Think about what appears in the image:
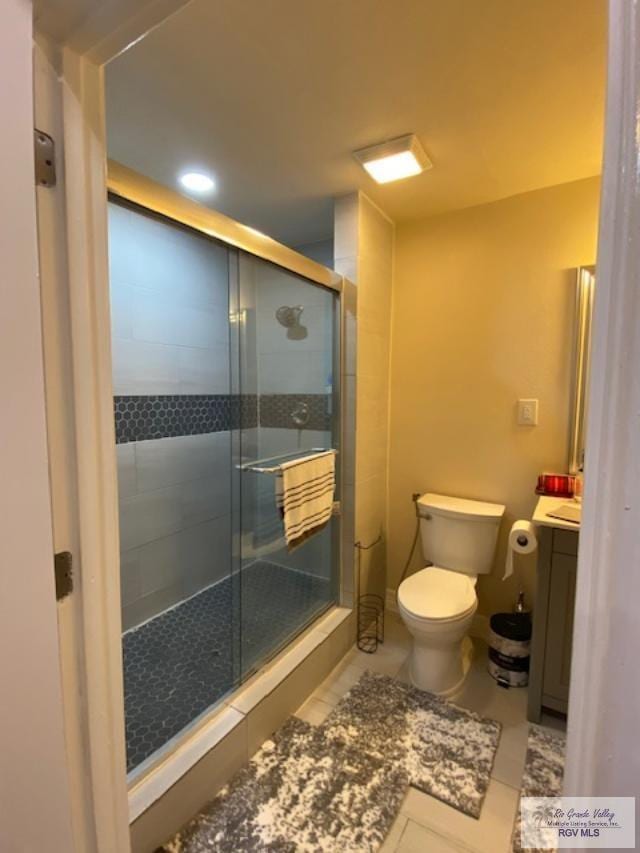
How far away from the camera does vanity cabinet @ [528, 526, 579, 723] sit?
5.37 feet

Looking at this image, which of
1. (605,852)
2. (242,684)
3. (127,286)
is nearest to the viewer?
(605,852)

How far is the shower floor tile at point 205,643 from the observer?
1.58 m

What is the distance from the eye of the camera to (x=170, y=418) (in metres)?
2.21

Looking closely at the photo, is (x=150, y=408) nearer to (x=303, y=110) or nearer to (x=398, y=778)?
(x=303, y=110)

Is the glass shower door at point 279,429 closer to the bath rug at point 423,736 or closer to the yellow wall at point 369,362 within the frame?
the yellow wall at point 369,362

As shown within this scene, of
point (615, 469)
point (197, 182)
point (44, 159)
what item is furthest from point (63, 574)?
point (197, 182)

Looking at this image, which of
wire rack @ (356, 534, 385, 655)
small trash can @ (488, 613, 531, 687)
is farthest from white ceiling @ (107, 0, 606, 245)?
small trash can @ (488, 613, 531, 687)

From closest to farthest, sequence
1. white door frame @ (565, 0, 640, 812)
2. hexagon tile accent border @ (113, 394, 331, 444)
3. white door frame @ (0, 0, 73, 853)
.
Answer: white door frame @ (565, 0, 640, 812) < white door frame @ (0, 0, 73, 853) < hexagon tile accent border @ (113, 394, 331, 444)

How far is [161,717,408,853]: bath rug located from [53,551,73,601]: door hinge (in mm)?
1094

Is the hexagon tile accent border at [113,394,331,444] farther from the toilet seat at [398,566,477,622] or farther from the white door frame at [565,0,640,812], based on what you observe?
the white door frame at [565,0,640,812]

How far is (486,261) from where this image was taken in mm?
2176

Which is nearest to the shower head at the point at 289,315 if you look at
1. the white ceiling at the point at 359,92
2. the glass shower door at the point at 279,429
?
the glass shower door at the point at 279,429

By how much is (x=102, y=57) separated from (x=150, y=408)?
162 centimetres

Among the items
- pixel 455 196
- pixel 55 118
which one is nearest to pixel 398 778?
pixel 55 118
